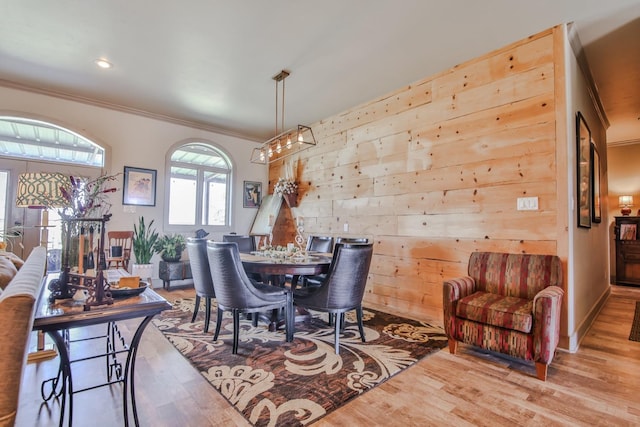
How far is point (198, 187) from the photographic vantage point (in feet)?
19.1

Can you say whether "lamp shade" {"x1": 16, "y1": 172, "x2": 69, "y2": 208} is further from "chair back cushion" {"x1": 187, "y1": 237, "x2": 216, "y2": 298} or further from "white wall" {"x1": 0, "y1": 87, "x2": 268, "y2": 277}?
"white wall" {"x1": 0, "y1": 87, "x2": 268, "y2": 277}

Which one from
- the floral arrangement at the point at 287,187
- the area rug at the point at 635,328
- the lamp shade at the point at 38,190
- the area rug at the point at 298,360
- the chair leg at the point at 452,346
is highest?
the floral arrangement at the point at 287,187

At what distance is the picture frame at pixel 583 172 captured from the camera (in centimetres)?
300

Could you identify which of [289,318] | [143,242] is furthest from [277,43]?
[143,242]

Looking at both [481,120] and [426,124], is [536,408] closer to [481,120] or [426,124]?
[481,120]

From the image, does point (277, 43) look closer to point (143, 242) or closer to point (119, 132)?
point (119, 132)

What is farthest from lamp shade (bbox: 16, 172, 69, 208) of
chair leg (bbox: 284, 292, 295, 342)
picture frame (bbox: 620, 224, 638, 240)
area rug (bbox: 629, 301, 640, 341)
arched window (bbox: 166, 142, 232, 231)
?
picture frame (bbox: 620, 224, 638, 240)

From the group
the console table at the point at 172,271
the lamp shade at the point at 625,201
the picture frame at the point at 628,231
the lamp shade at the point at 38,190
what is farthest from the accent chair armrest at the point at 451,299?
the lamp shade at the point at 625,201

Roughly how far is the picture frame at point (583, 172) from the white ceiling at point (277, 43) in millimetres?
816

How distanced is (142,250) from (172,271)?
549 millimetres

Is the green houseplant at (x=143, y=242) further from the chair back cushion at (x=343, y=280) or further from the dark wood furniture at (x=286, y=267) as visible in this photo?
the chair back cushion at (x=343, y=280)

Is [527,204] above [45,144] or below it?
below

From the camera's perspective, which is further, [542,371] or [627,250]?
[627,250]

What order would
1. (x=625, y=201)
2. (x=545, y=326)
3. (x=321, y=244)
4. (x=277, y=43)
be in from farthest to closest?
(x=625, y=201), (x=321, y=244), (x=277, y=43), (x=545, y=326)
